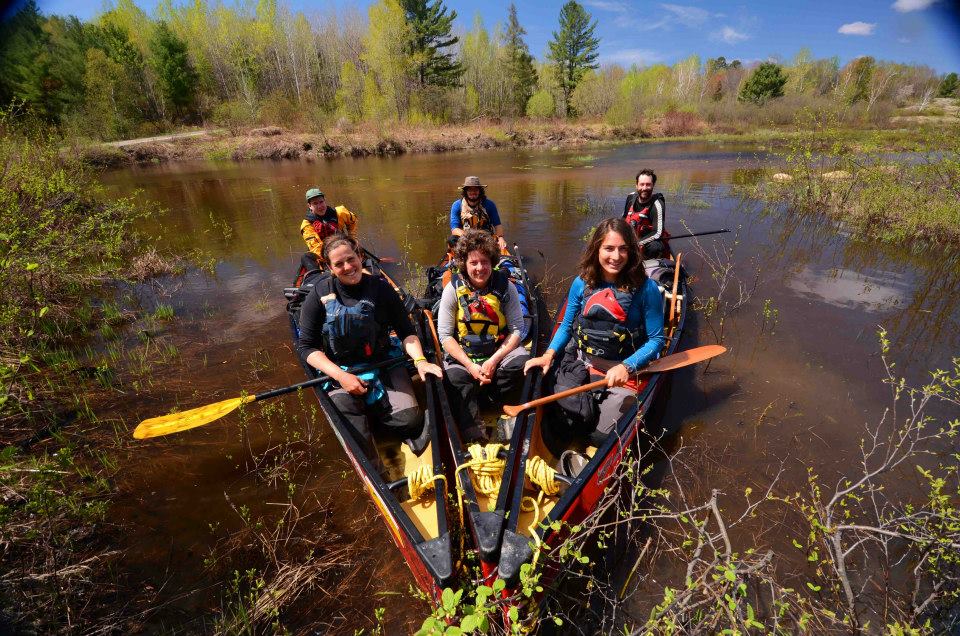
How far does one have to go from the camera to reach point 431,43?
126ft

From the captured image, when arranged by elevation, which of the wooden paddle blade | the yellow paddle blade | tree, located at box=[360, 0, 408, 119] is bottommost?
the yellow paddle blade

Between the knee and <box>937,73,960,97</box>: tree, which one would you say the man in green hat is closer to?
the knee

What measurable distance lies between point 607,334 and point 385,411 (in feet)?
6.48

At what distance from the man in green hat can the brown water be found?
1.30 meters

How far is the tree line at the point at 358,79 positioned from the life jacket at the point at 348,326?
122 ft

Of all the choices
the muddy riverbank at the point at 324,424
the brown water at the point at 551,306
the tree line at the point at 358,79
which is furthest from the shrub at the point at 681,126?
the muddy riverbank at the point at 324,424

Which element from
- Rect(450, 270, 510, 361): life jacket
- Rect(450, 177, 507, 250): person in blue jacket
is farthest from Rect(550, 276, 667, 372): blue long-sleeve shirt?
Rect(450, 177, 507, 250): person in blue jacket

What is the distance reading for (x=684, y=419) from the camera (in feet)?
14.5

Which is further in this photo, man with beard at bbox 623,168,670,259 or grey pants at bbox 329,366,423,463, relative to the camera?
man with beard at bbox 623,168,670,259

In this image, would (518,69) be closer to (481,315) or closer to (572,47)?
(572,47)

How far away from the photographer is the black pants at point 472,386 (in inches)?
135

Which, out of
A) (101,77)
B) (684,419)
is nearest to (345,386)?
(684,419)

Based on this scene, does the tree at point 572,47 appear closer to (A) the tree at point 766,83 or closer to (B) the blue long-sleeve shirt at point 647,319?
(A) the tree at point 766,83

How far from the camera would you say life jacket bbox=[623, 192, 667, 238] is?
6699mm
